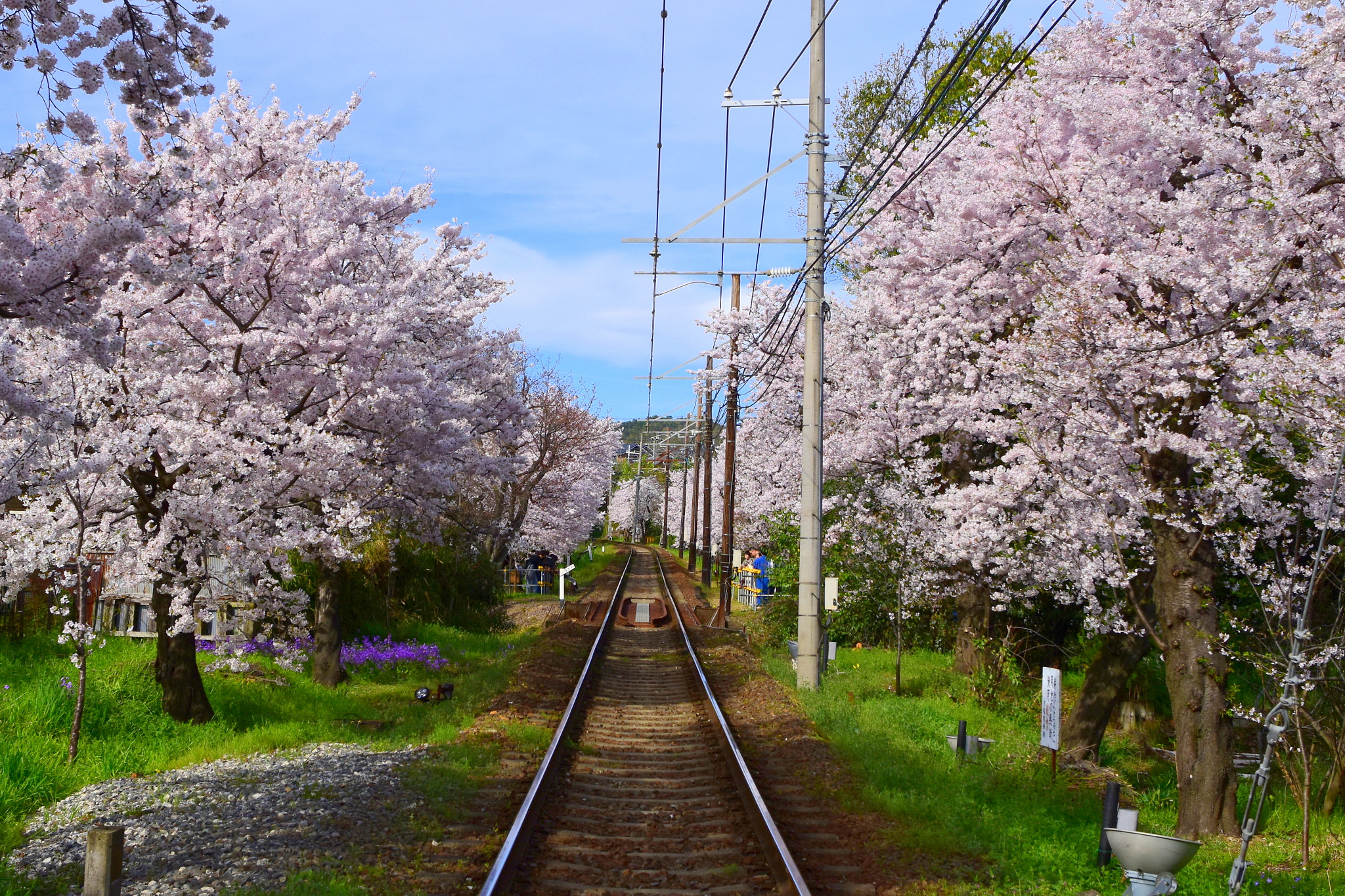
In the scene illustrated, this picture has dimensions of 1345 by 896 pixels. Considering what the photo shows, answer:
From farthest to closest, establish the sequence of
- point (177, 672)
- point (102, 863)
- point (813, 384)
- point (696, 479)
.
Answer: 1. point (696, 479)
2. point (813, 384)
3. point (177, 672)
4. point (102, 863)

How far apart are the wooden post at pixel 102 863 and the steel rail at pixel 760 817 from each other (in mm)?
4132

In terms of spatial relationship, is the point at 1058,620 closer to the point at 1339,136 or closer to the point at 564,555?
the point at 1339,136

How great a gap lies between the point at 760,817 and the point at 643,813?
4.39 ft

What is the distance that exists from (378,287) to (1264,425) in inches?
443

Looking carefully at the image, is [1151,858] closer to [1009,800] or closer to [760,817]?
[760,817]

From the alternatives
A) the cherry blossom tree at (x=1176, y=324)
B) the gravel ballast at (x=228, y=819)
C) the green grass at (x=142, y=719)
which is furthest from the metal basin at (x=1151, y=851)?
the green grass at (x=142, y=719)

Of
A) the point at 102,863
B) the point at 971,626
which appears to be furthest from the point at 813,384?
the point at 102,863

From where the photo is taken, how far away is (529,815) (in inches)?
337

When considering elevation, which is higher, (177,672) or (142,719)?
(177,672)

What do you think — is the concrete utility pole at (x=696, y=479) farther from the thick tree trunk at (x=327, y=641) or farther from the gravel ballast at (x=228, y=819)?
the gravel ballast at (x=228, y=819)

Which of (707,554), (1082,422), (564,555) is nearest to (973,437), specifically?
(1082,422)

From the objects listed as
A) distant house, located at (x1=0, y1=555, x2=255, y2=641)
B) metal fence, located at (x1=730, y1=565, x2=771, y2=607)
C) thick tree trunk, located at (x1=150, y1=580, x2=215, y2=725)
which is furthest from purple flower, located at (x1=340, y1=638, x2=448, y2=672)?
metal fence, located at (x1=730, y1=565, x2=771, y2=607)

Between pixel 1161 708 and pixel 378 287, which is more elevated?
pixel 378 287

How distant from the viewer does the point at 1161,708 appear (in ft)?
57.9
